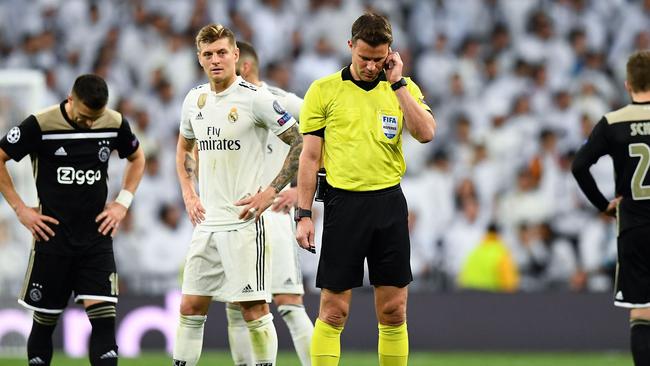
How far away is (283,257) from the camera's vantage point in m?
10.7

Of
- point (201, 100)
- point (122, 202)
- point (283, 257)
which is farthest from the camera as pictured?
point (283, 257)

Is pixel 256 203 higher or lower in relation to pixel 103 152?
lower

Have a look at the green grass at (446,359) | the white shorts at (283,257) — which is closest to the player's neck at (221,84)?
the white shorts at (283,257)

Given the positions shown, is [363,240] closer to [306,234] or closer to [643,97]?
[306,234]

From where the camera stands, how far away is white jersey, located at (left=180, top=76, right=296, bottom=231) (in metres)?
9.43

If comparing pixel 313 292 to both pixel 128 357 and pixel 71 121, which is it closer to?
pixel 128 357

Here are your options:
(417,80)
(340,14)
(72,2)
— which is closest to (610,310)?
(417,80)

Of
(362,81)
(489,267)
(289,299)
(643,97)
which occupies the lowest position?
(489,267)

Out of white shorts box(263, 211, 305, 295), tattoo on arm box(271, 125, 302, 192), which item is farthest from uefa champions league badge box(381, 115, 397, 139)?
white shorts box(263, 211, 305, 295)

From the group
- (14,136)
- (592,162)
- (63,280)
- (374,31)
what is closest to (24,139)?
(14,136)

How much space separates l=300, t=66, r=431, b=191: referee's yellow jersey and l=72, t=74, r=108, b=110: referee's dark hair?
5.39ft

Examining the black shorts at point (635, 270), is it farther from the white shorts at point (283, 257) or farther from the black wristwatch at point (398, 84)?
the white shorts at point (283, 257)

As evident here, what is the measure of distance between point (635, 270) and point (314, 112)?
246 centimetres

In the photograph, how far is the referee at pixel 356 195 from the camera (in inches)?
343
